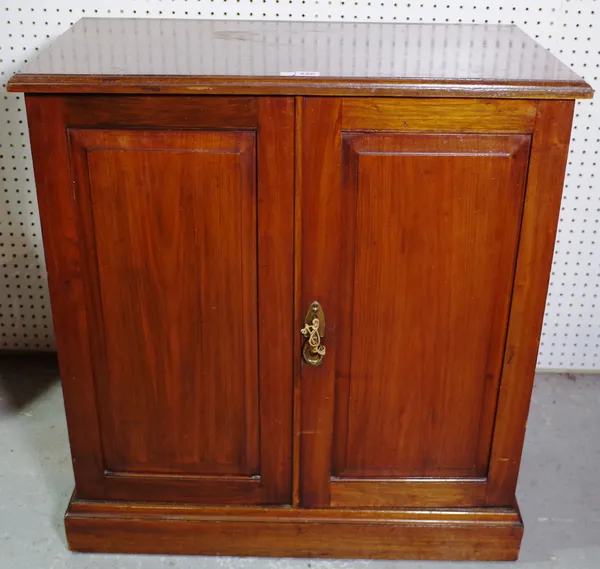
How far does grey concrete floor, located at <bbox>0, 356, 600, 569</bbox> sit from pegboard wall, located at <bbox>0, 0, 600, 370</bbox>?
15 cm

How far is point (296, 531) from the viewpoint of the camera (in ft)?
6.09

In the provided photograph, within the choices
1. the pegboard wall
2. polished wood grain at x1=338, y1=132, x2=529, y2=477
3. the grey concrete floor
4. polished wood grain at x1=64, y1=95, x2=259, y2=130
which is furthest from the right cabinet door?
the pegboard wall

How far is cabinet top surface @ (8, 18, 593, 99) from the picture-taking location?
1449mm

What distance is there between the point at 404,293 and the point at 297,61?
19.7 inches

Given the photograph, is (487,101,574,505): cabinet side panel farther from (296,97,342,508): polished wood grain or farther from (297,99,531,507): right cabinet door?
(296,97,342,508): polished wood grain

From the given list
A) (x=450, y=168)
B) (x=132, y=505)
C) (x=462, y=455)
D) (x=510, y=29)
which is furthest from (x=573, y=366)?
(x=132, y=505)

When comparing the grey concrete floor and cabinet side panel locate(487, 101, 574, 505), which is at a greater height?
cabinet side panel locate(487, 101, 574, 505)

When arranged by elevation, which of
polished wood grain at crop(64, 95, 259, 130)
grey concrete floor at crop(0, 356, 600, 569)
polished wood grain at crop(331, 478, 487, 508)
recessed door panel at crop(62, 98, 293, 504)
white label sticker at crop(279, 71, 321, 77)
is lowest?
grey concrete floor at crop(0, 356, 600, 569)

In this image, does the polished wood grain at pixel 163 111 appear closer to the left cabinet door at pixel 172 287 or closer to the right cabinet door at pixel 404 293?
the left cabinet door at pixel 172 287

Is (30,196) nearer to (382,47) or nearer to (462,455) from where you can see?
(382,47)

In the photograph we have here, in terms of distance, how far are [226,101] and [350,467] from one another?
2.76 feet

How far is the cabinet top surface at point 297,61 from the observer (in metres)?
1.45

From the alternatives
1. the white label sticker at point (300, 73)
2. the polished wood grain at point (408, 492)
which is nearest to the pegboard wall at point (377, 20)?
the white label sticker at point (300, 73)

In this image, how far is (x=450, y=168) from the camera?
1.52 metres
